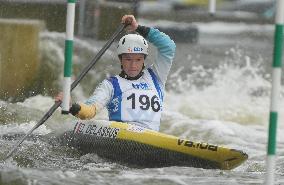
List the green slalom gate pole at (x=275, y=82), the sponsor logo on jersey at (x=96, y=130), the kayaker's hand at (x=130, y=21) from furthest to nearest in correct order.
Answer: the kayaker's hand at (x=130, y=21), the sponsor logo on jersey at (x=96, y=130), the green slalom gate pole at (x=275, y=82)

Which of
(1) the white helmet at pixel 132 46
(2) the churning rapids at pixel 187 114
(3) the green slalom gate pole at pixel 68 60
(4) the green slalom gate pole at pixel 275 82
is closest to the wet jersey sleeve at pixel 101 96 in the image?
(1) the white helmet at pixel 132 46

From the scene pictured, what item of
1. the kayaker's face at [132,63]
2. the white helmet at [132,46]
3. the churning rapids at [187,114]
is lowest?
the churning rapids at [187,114]

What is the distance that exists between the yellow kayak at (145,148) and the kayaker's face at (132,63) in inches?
22.8

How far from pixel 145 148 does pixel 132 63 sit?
1009 millimetres

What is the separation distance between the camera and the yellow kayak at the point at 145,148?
8703 millimetres

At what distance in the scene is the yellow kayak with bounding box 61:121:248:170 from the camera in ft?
28.6

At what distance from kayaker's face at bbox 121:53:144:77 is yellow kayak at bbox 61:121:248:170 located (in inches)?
22.8

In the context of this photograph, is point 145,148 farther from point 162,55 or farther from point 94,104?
point 162,55

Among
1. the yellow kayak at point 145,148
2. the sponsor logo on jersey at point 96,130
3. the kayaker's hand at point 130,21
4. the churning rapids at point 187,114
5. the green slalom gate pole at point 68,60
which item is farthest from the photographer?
the kayaker's hand at point 130,21

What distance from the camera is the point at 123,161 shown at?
9.26m

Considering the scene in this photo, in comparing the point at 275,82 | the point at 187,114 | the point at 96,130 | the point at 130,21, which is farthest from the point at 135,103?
the point at 187,114

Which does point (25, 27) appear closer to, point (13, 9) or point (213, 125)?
point (13, 9)

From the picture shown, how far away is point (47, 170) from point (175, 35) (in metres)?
13.8

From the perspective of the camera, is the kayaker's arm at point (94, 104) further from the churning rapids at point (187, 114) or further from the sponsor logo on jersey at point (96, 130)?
the churning rapids at point (187, 114)
